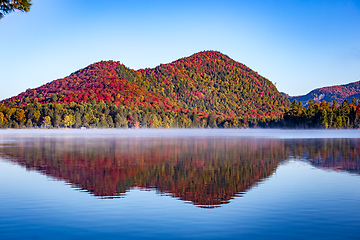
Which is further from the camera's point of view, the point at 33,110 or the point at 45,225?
the point at 33,110

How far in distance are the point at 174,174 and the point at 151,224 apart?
1217 centimetres

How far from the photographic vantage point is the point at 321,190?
67.6 ft

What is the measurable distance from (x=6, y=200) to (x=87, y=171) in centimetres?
968

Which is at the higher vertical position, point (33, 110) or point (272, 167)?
point (33, 110)

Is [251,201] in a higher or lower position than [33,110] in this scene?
lower

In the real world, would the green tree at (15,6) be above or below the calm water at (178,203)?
above

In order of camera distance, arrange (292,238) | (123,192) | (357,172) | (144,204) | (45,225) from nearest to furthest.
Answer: (292,238) < (45,225) < (144,204) < (123,192) < (357,172)

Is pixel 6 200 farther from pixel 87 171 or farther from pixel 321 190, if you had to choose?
pixel 321 190

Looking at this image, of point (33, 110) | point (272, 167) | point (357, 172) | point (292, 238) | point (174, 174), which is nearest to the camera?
point (292, 238)

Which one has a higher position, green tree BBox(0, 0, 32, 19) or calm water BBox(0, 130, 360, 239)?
green tree BBox(0, 0, 32, 19)

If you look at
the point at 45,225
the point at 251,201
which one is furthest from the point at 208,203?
the point at 45,225

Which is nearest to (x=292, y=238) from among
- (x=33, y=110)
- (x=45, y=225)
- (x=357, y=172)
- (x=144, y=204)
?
(x=144, y=204)

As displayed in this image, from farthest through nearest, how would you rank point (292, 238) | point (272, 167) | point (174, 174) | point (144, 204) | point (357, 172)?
point (272, 167), point (357, 172), point (174, 174), point (144, 204), point (292, 238)

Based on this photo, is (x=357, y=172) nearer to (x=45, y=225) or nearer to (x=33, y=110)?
(x=45, y=225)
